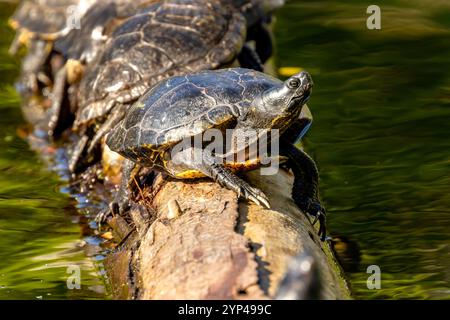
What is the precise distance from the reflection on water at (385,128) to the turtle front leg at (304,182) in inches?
17.1

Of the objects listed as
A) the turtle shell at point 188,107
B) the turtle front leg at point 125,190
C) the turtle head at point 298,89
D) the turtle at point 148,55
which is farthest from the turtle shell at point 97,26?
the turtle head at point 298,89

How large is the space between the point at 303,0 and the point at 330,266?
651 centimetres

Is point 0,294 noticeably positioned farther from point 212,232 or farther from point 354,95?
point 354,95

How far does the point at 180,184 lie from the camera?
15.4ft

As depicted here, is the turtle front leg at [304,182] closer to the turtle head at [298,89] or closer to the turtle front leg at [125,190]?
the turtle head at [298,89]

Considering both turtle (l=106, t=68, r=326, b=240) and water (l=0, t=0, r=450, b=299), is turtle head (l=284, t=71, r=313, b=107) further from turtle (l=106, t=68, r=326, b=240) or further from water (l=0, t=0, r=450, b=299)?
water (l=0, t=0, r=450, b=299)

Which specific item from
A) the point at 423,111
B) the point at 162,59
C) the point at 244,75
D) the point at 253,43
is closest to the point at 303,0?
the point at 253,43

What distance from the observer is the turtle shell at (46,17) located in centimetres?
874

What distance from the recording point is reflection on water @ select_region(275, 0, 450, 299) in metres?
5.07

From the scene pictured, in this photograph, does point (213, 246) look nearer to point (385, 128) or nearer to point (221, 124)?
point (221, 124)

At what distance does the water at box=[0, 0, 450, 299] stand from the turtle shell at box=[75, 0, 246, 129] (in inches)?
29.5

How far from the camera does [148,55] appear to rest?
6.31 metres
